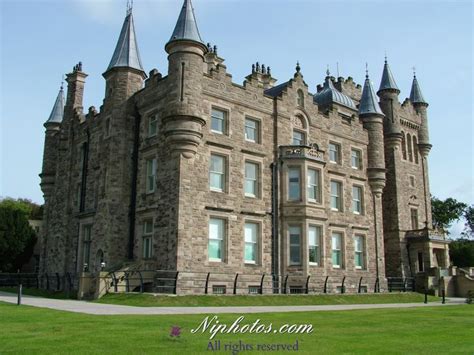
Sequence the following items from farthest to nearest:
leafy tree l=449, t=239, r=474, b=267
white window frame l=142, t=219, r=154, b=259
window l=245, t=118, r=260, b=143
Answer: leafy tree l=449, t=239, r=474, b=267 → window l=245, t=118, r=260, b=143 → white window frame l=142, t=219, r=154, b=259

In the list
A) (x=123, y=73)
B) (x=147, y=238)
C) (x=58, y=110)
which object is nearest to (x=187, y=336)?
(x=147, y=238)

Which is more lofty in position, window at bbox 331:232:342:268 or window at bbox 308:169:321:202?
window at bbox 308:169:321:202

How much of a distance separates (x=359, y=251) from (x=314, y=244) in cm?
618

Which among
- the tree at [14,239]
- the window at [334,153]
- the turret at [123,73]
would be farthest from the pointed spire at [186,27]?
the tree at [14,239]

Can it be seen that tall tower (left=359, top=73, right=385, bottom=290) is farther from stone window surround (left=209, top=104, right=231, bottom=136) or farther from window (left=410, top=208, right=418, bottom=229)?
stone window surround (left=209, top=104, right=231, bottom=136)

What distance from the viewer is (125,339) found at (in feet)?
34.3

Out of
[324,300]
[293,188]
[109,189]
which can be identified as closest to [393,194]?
[293,188]

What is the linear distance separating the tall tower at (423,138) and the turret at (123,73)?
26809 millimetres

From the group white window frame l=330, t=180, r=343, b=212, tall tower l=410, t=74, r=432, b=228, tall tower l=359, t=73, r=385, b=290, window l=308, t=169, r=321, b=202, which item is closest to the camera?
window l=308, t=169, r=321, b=202

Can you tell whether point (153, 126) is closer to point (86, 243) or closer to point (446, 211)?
point (86, 243)

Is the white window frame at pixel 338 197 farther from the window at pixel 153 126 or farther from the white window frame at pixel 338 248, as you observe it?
the window at pixel 153 126

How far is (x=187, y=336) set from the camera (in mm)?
11219

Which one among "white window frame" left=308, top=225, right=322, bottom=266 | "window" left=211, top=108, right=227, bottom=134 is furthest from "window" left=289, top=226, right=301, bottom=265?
"window" left=211, top=108, right=227, bottom=134

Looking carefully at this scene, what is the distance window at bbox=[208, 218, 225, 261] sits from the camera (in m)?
27.4
